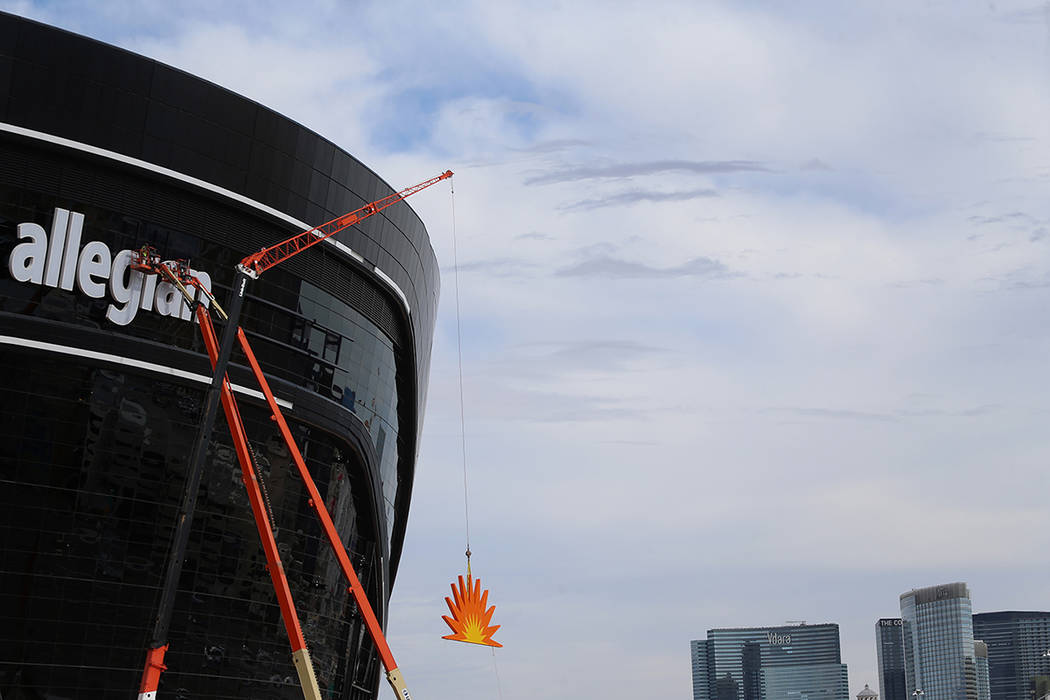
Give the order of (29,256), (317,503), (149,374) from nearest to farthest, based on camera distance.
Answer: (29,256) → (149,374) → (317,503)

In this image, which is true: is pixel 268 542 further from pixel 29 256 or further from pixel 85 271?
pixel 29 256

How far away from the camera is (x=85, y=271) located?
1417 inches

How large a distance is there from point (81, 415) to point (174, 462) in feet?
10.8

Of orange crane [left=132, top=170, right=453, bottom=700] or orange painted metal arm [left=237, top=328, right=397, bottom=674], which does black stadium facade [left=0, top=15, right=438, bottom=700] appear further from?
orange painted metal arm [left=237, top=328, right=397, bottom=674]

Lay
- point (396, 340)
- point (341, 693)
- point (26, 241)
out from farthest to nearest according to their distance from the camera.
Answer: point (396, 340) < point (341, 693) < point (26, 241)

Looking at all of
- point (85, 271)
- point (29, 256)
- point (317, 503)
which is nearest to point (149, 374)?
point (85, 271)

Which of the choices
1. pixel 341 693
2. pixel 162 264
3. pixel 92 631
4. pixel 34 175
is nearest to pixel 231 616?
pixel 92 631

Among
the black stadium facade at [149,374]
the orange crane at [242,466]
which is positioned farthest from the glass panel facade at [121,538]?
the orange crane at [242,466]

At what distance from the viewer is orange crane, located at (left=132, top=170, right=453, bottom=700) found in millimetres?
28500

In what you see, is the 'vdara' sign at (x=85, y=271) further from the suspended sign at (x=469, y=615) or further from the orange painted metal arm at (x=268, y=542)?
the suspended sign at (x=469, y=615)

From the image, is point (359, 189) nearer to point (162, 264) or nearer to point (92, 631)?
point (162, 264)

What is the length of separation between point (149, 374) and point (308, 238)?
26.1ft

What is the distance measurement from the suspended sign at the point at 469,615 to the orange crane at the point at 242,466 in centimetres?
514

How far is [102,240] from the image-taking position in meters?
36.5
